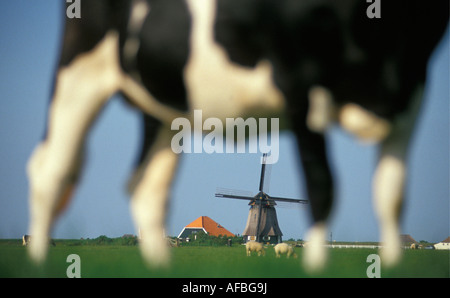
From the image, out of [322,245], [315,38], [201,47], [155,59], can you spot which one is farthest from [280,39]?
[322,245]

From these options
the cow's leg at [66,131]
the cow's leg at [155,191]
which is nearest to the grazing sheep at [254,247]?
the cow's leg at [155,191]

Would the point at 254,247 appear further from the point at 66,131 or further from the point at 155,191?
the point at 66,131

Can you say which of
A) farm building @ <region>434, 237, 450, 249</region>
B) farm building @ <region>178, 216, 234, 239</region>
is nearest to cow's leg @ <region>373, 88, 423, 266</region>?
farm building @ <region>434, 237, 450, 249</region>

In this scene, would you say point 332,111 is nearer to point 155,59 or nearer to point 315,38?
point 315,38

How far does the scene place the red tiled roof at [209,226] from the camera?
3478 mm

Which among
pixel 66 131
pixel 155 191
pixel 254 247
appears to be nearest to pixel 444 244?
pixel 254 247

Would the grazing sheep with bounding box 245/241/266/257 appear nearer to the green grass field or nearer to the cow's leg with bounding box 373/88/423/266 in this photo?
the green grass field

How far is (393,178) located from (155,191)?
1.52 meters

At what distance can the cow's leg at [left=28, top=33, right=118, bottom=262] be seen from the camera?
3.14m

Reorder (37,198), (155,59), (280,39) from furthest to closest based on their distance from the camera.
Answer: (37,198), (155,59), (280,39)

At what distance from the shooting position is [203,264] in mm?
3086

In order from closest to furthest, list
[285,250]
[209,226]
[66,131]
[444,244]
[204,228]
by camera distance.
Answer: [66,131] → [444,244] → [285,250] → [209,226] → [204,228]

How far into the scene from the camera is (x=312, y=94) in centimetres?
279

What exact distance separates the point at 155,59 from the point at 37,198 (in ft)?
3.87
